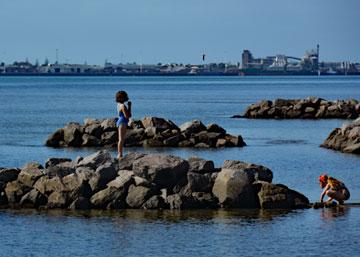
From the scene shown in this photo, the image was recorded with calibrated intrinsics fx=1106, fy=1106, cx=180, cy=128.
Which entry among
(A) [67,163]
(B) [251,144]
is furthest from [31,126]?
(A) [67,163]

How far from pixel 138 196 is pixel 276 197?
117 inches

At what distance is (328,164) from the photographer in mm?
34000

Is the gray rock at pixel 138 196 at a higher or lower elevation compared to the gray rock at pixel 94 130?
higher

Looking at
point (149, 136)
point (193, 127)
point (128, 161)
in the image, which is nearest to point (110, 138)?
point (149, 136)

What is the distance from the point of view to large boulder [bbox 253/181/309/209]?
23.7 meters

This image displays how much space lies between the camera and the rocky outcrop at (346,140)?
126ft

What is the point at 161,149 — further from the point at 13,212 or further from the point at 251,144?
the point at 13,212

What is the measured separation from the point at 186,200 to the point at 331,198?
316 centimetres

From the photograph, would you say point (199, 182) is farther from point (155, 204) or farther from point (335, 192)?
point (335, 192)

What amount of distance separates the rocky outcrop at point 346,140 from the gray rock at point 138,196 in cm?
1551

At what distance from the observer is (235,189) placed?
934 inches

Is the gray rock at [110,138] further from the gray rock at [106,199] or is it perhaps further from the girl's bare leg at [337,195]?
the girl's bare leg at [337,195]

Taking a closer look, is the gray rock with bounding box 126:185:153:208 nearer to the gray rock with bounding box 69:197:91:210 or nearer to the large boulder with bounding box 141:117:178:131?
the gray rock with bounding box 69:197:91:210

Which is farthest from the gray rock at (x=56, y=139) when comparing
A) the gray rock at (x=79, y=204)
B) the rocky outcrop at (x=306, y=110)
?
the rocky outcrop at (x=306, y=110)
